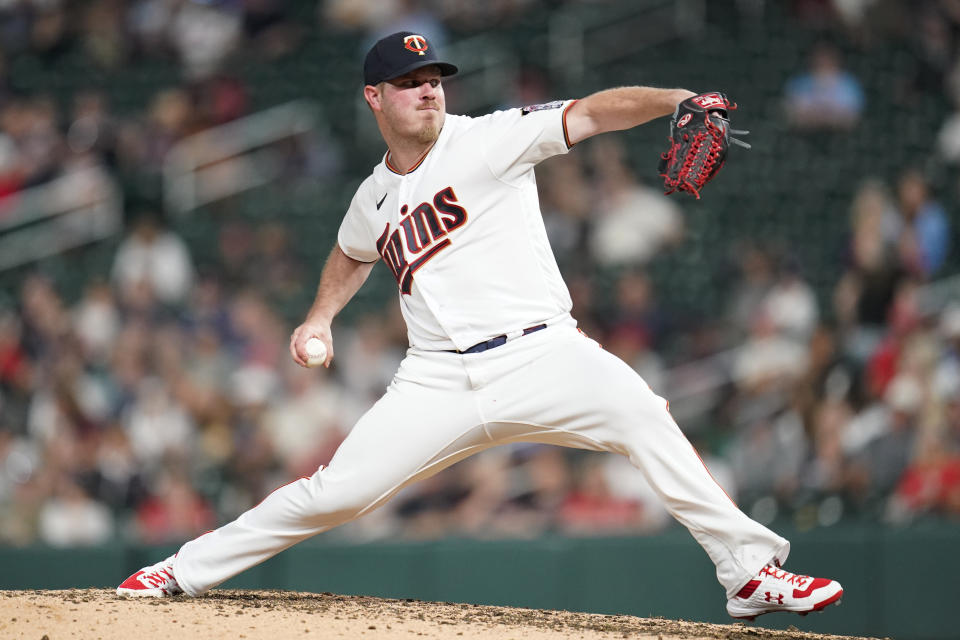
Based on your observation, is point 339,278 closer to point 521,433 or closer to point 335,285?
point 335,285

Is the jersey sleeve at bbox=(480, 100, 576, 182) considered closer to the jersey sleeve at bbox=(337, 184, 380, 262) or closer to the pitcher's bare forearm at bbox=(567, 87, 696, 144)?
the pitcher's bare forearm at bbox=(567, 87, 696, 144)

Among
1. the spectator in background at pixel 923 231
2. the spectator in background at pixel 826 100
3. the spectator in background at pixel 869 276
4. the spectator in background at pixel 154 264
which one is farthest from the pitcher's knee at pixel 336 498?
the spectator in background at pixel 826 100

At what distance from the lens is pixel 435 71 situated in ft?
13.6

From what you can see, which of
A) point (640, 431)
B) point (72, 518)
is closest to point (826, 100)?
point (72, 518)

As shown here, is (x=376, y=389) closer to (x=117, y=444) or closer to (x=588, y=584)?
(x=117, y=444)

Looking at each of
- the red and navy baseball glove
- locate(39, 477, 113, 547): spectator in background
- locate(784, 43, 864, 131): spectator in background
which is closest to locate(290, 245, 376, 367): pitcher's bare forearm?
the red and navy baseball glove

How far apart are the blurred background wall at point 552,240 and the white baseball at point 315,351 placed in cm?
256

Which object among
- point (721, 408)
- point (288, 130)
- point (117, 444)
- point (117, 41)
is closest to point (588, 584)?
point (721, 408)

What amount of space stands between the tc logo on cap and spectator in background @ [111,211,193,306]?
Result: 539 centimetres

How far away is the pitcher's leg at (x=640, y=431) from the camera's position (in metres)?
3.90

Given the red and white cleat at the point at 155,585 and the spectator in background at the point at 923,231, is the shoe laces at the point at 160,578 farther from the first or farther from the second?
the spectator in background at the point at 923,231

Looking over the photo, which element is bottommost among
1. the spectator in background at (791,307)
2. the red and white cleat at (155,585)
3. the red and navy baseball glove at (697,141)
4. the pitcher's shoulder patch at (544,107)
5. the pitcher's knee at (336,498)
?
the red and white cleat at (155,585)

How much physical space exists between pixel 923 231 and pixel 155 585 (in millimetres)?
5854

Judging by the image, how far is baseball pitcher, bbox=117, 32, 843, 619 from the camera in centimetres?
391
